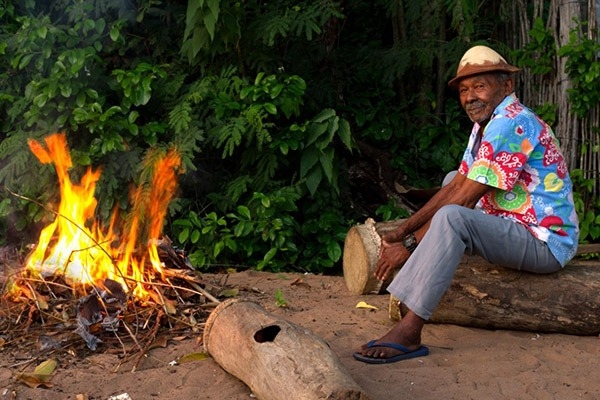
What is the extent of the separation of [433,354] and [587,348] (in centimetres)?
85

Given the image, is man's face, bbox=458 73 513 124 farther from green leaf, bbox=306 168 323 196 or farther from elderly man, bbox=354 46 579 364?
green leaf, bbox=306 168 323 196

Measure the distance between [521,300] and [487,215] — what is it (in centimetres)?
56

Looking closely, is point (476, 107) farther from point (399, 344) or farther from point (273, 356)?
point (273, 356)

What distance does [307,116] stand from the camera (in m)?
7.41

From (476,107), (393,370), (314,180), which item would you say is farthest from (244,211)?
(393,370)

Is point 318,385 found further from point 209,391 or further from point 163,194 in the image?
point 163,194

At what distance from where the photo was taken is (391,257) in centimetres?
470

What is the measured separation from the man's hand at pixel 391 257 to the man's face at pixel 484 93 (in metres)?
0.82

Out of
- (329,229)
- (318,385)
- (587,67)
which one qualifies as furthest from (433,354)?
(587,67)

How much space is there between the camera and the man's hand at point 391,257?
4.68 metres

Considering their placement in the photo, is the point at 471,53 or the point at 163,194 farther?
the point at 163,194

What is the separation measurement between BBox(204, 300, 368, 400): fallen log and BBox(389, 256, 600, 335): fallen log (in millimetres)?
1040

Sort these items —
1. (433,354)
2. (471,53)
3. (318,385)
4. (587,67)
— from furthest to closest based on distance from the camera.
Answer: (587,67), (471,53), (433,354), (318,385)

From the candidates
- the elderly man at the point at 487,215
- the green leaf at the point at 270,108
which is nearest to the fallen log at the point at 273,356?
the elderly man at the point at 487,215
